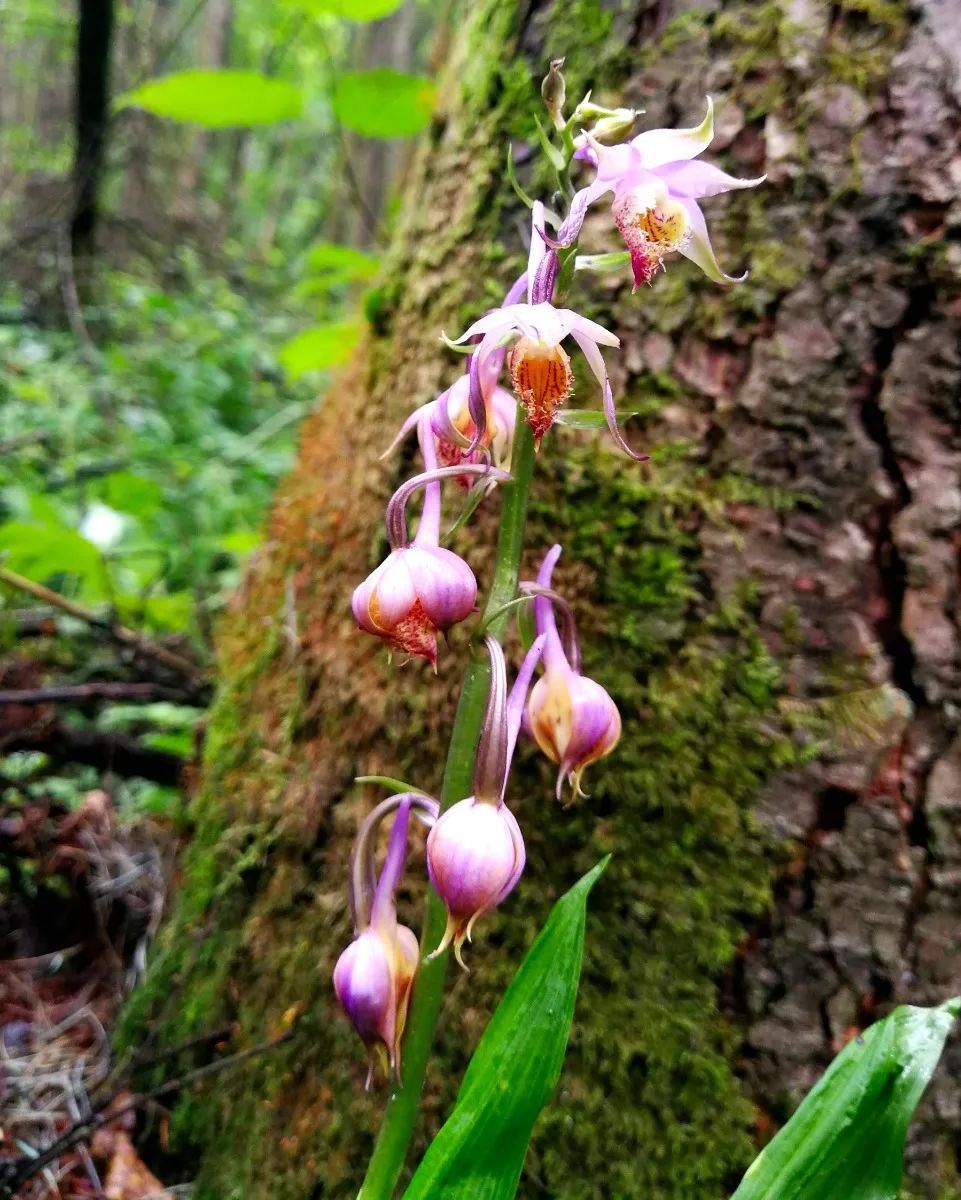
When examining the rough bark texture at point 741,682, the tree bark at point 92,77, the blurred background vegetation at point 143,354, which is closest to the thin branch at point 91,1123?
the rough bark texture at point 741,682

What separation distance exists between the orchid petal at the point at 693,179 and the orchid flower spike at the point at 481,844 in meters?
0.52

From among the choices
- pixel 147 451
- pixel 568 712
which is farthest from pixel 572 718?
pixel 147 451

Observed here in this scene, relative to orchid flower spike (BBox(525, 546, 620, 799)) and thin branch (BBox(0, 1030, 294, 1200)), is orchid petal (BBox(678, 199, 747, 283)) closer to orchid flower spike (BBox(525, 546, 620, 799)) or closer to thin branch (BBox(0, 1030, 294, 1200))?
orchid flower spike (BBox(525, 546, 620, 799))

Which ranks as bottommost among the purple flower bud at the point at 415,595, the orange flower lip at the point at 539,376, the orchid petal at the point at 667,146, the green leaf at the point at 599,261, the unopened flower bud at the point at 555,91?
the purple flower bud at the point at 415,595

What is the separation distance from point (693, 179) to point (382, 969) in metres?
0.84

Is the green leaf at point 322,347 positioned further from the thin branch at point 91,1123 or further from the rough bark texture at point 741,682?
the thin branch at point 91,1123

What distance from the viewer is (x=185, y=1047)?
5.00 feet

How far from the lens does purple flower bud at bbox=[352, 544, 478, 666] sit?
0.89m

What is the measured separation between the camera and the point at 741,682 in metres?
1.35

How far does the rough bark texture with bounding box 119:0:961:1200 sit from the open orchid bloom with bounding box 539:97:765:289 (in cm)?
52

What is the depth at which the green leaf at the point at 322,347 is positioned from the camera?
8.13 ft

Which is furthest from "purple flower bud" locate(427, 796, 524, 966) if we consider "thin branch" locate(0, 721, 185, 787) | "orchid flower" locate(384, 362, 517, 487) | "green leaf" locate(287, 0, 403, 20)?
"green leaf" locate(287, 0, 403, 20)

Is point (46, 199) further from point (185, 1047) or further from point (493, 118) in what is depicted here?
point (185, 1047)

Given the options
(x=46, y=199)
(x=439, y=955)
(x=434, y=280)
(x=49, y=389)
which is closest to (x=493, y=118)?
(x=434, y=280)
